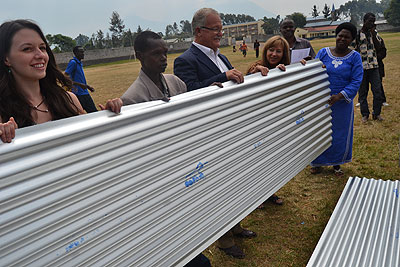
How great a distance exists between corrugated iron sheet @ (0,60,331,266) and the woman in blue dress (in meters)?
1.27

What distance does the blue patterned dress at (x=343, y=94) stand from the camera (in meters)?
3.48

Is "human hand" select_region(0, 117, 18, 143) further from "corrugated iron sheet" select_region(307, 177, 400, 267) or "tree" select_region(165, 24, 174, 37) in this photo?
"tree" select_region(165, 24, 174, 37)

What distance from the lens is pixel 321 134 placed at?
3.42 meters

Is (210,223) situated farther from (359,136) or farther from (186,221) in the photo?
(359,136)

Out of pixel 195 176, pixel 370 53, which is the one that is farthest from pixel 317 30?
pixel 195 176

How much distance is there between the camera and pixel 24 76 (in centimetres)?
165

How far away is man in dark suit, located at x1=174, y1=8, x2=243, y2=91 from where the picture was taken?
2.48 meters

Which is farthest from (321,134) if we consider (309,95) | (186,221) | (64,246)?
(64,246)

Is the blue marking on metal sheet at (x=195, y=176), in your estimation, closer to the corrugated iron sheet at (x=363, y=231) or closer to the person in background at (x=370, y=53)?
the corrugated iron sheet at (x=363, y=231)

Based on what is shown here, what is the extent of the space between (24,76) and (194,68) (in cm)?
126

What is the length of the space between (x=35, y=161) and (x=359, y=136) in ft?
17.2

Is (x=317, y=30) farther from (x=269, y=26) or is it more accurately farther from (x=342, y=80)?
(x=342, y=80)

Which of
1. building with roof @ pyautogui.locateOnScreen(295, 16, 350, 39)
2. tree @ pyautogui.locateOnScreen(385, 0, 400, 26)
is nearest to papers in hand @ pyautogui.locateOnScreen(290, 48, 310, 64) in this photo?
tree @ pyautogui.locateOnScreen(385, 0, 400, 26)

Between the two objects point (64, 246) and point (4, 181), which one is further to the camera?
point (64, 246)
